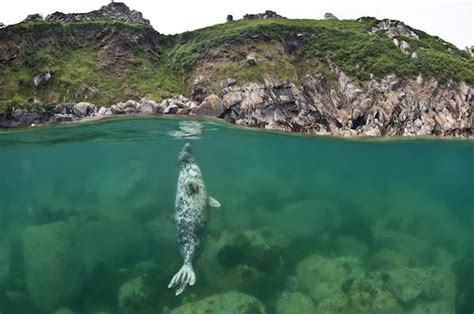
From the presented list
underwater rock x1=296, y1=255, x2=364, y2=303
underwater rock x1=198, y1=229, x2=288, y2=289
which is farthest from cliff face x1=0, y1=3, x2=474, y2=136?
underwater rock x1=296, y1=255, x2=364, y2=303

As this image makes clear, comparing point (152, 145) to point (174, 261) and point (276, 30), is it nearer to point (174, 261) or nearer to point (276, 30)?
point (276, 30)

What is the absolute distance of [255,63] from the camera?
3084 cm

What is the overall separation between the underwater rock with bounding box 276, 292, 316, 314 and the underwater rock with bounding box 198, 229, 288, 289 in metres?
0.88

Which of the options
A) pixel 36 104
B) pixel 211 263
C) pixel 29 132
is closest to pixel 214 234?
pixel 211 263

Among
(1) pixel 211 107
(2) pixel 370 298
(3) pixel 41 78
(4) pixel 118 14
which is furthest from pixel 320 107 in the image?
(4) pixel 118 14

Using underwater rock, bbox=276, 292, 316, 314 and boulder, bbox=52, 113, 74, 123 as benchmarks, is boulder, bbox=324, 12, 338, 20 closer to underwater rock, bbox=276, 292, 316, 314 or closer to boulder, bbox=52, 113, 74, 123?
boulder, bbox=52, 113, 74, 123

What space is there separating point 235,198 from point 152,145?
12164 millimetres

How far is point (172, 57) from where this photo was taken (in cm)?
3459

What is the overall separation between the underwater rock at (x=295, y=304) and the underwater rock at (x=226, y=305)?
1.93 feet

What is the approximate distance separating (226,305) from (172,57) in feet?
87.6

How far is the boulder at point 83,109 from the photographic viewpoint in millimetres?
25987

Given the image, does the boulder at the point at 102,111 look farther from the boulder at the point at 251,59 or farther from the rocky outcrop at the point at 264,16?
the rocky outcrop at the point at 264,16

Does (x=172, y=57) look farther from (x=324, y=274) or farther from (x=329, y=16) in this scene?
(x=324, y=274)

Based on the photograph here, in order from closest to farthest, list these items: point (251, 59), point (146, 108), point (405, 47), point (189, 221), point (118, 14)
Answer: point (189, 221), point (146, 108), point (251, 59), point (405, 47), point (118, 14)
